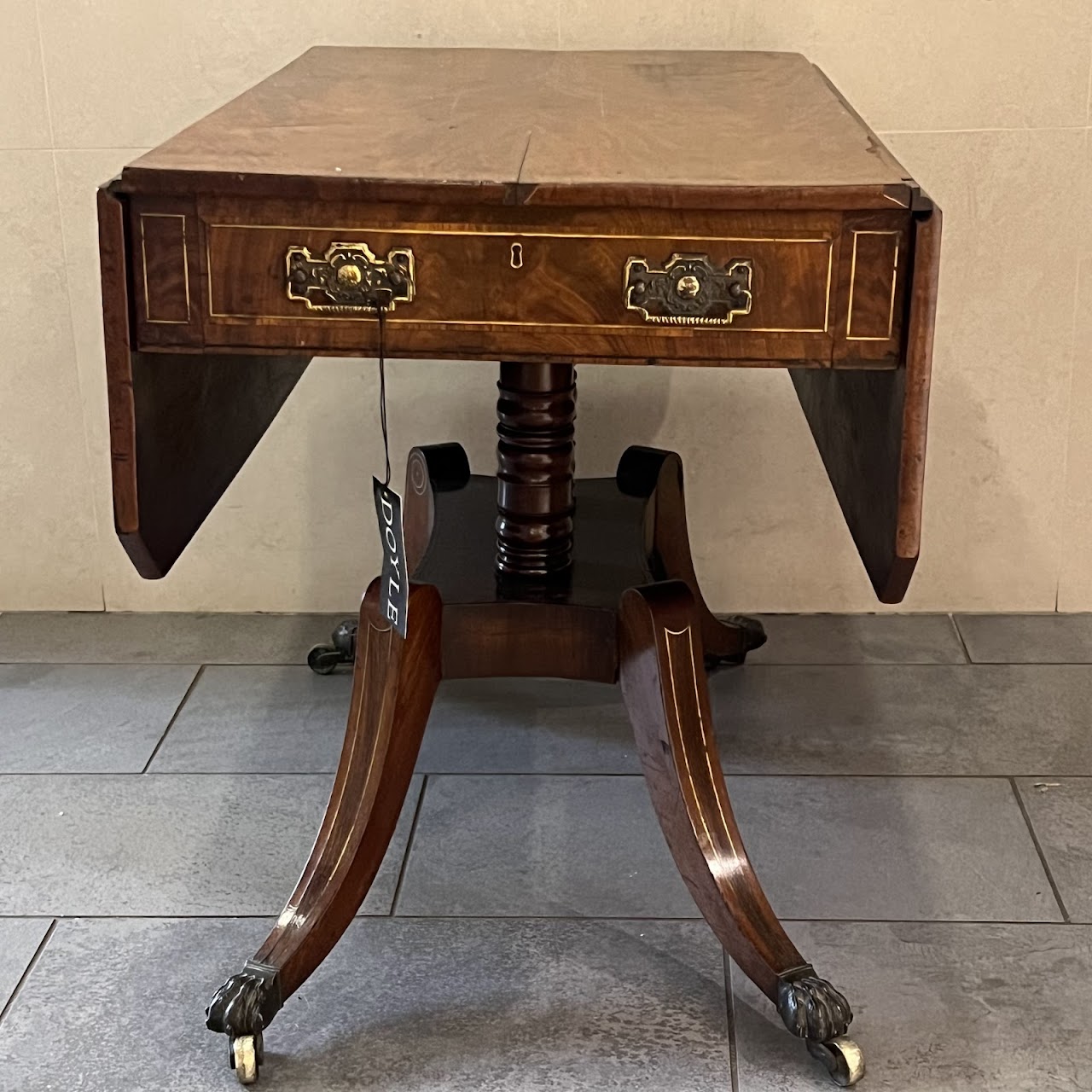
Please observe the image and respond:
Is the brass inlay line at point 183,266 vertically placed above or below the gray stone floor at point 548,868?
above

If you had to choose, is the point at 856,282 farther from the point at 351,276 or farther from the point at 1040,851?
the point at 1040,851

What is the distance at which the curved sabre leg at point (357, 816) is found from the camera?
1.29 metres

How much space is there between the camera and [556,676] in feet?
5.10

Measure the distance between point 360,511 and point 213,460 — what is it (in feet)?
2.58

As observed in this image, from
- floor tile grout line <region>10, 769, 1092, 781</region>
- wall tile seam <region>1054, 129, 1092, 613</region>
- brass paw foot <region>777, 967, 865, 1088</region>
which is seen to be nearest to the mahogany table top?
wall tile seam <region>1054, 129, 1092, 613</region>

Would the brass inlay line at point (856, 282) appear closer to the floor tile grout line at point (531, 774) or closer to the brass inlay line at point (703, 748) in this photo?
the brass inlay line at point (703, 748)

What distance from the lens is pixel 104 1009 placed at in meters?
1.36

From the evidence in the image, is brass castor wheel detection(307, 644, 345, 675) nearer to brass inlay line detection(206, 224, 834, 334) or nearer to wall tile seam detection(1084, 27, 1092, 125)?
brass inlay line detection(206, 224, 834, 334)

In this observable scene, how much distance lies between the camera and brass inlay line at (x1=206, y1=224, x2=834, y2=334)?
3.63ft

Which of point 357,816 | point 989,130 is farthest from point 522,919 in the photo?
point 989,130

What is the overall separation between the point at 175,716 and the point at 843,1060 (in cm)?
100

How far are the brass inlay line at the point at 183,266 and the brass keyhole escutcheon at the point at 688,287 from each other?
1.20 ft

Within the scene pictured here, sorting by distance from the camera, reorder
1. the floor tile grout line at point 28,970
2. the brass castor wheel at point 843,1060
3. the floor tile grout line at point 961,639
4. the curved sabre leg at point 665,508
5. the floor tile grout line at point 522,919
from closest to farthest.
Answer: the brass castor wheel at point 843,1060
the floor tile grout line at point 28,970
the floor tile grout line at point 522,919
the curved sabre leg at point 665,508
the floor tile grout line at point 961,639

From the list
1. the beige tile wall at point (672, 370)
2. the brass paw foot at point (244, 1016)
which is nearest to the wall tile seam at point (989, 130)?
the beige tile wall at point (672, 370)
